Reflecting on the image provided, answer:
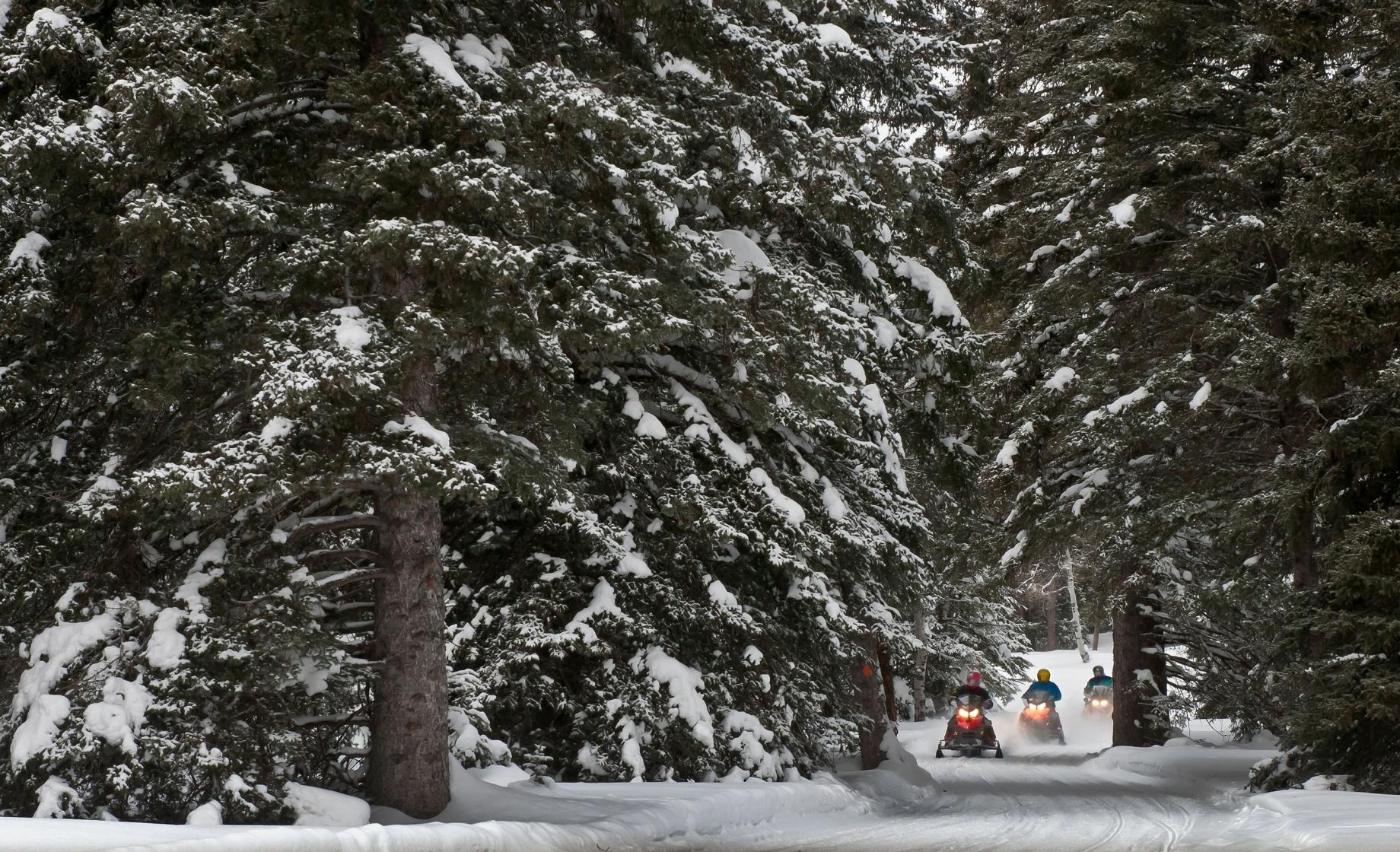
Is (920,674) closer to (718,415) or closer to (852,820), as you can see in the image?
(852,820)

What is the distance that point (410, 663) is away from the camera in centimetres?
977

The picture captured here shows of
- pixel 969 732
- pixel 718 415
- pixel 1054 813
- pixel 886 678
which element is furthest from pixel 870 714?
pixel 969 732

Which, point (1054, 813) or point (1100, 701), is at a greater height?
point (1100, 701)

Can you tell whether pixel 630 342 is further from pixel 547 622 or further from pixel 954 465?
pixel 954 465

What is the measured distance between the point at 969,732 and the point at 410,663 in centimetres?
1741

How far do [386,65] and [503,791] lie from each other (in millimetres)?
5737

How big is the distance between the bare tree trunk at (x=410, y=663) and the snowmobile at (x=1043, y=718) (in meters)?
21.6

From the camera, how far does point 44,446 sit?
978 centimetres

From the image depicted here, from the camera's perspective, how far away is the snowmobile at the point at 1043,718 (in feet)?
95.0

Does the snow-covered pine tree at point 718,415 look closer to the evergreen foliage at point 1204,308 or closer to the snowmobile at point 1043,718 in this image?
the evergreen foliage at point 1204,308

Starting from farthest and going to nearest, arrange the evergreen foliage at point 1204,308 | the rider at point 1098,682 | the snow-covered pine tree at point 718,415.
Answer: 1. the rider at point 1098,682
2. the evergreen foliage at point 1204,308
3. the snow-covered pine tree at point 718,415

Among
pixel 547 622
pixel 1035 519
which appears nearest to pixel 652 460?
pixel 547 622

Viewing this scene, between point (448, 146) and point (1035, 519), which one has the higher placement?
point (448, 146)

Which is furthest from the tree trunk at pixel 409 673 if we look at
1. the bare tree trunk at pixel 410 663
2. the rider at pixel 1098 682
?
the rider at pixel 1098 682
